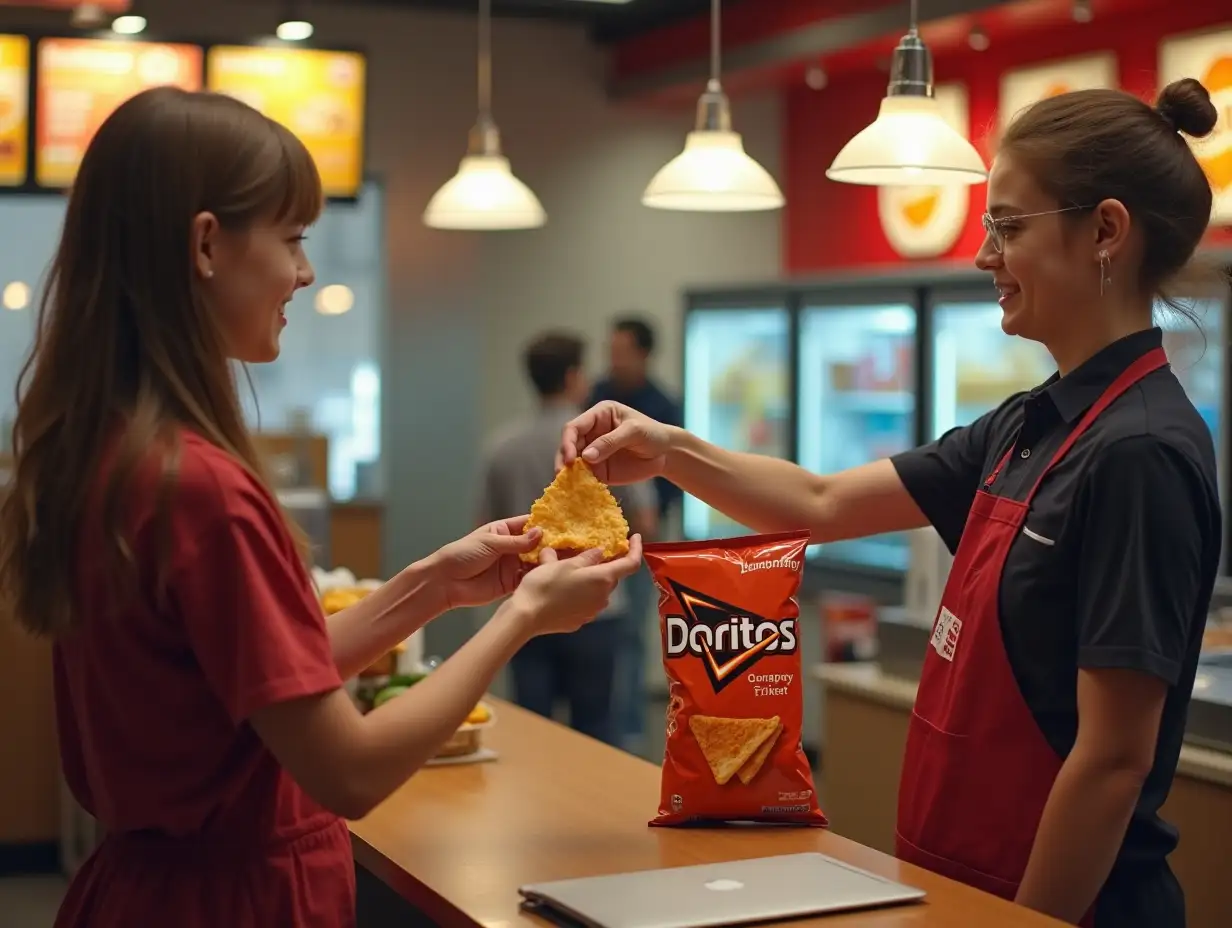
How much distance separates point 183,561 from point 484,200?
104 inches

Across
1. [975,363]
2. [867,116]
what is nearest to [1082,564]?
[975,363]

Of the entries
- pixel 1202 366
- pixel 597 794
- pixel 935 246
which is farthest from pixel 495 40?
pixel 597 794

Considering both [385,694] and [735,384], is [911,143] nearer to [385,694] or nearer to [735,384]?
[385,694]

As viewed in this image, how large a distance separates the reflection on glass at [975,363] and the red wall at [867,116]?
0.78m

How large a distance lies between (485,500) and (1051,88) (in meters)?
3.00

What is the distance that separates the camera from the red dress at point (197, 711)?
1475 millimetres

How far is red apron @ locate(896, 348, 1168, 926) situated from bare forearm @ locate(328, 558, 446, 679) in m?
0.68

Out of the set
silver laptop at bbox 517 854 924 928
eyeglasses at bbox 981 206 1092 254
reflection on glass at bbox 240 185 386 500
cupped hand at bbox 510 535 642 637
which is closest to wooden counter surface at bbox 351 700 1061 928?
silver laptop at bbox 517 854 924 928

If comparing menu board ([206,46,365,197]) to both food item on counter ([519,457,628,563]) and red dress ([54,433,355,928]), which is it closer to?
food item on counter ([519,457,628,563])

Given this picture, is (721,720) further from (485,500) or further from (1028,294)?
(485,500)

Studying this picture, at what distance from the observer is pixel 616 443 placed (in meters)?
2.29

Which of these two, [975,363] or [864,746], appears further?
[975,363]

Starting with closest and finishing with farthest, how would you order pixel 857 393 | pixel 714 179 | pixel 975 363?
1. pixel 714 179
2. pixel 975 363
3. pixel 857 393

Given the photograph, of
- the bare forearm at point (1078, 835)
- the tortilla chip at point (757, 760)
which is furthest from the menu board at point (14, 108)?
the bare forearm at point (1078, 835)
